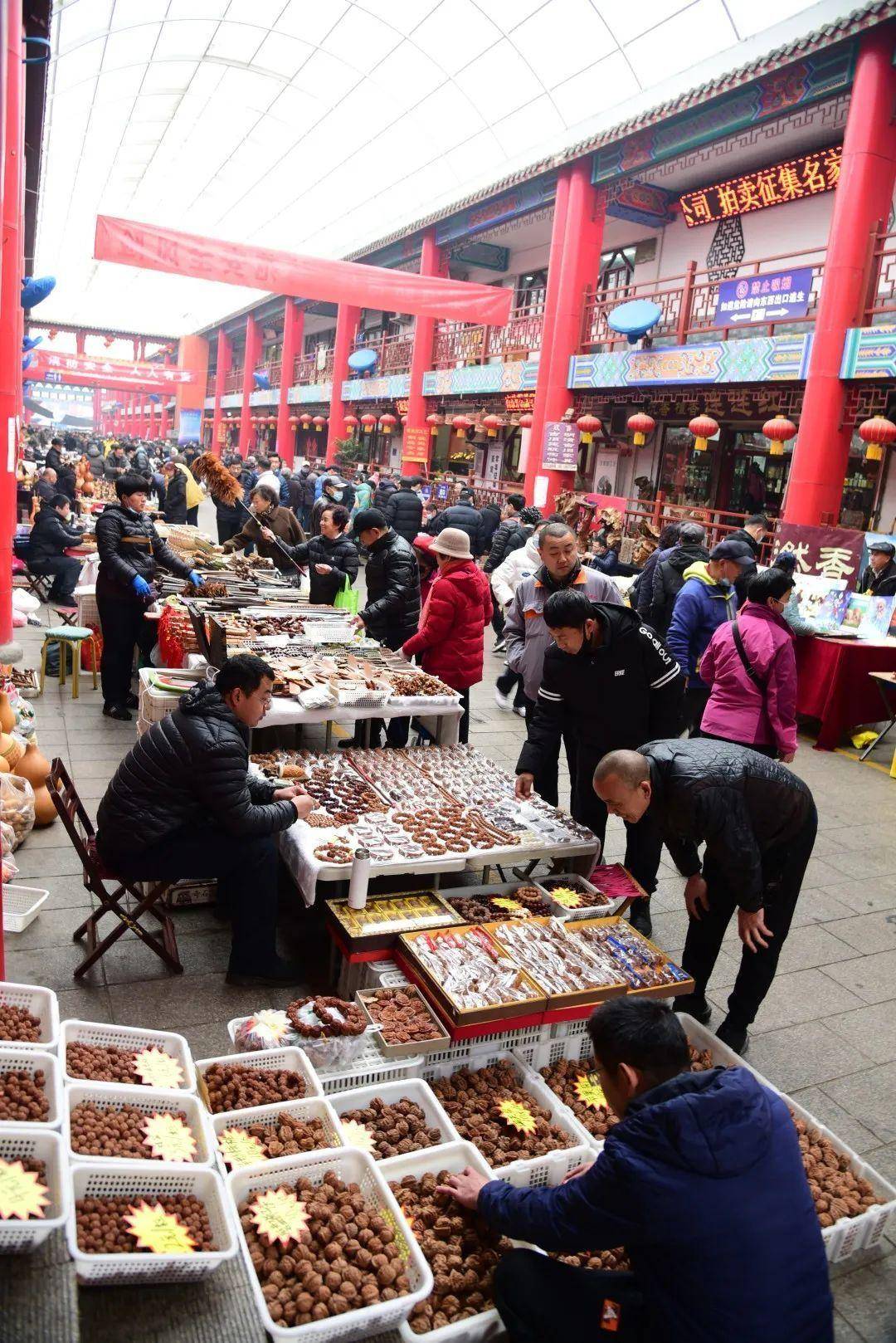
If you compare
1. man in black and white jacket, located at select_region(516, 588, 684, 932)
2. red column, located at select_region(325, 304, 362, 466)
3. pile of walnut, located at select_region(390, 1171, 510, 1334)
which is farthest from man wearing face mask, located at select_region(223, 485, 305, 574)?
red column, located at select_region(325, 304, 362, 466)

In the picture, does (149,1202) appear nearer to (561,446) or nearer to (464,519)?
(464,519)

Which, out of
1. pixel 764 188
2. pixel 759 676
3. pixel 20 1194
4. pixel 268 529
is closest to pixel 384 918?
pixel 20 1194

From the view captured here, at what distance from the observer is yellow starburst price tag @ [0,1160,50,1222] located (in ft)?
6.52

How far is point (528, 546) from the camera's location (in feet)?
25.0

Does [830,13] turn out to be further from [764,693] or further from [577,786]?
[577,786]

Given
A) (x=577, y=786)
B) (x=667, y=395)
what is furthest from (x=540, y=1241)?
(x=667, y=395)

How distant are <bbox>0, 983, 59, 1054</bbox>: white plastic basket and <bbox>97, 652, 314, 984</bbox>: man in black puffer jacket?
87 centimetres

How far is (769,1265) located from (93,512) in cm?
1567

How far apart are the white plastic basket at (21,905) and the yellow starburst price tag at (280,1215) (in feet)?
6.73

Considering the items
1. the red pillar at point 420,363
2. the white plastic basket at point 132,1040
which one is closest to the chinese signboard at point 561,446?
the red pillar at point 420,363

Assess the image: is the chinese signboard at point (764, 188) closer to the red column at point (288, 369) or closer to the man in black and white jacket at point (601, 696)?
the man in black and white jacket at point (601, 696)

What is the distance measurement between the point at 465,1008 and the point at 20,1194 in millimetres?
1427

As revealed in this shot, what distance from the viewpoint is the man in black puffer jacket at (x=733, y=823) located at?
301cm

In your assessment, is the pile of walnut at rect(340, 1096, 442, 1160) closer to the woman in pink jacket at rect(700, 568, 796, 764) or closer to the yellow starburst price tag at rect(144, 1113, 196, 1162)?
the yellow starburst price tag at rect(144, 1113, 196, 1162)
